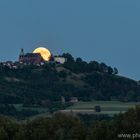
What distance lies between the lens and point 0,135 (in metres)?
81.6

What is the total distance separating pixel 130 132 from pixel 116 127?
1.89 meters

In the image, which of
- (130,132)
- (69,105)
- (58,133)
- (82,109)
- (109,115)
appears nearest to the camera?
(130,132)

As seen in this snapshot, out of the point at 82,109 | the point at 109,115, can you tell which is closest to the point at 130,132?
the point at 109,115

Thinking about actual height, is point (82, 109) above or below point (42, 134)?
above

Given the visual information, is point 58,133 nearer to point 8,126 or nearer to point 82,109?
point 8,126

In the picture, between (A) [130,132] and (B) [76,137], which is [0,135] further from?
(A) [130,132]

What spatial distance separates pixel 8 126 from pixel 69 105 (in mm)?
103095

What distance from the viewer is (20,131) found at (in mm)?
81562

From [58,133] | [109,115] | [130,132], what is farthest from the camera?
[109,115]

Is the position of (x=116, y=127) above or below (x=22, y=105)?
below

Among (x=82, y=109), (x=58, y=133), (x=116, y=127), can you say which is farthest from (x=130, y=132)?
(x=82, y=109)

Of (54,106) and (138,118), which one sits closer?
(138,118)

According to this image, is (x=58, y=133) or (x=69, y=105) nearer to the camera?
(x=58, y=133)

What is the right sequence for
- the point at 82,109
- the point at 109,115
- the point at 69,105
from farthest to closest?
the point at 69,105 → the point at 82,109 → the point at 109,115
